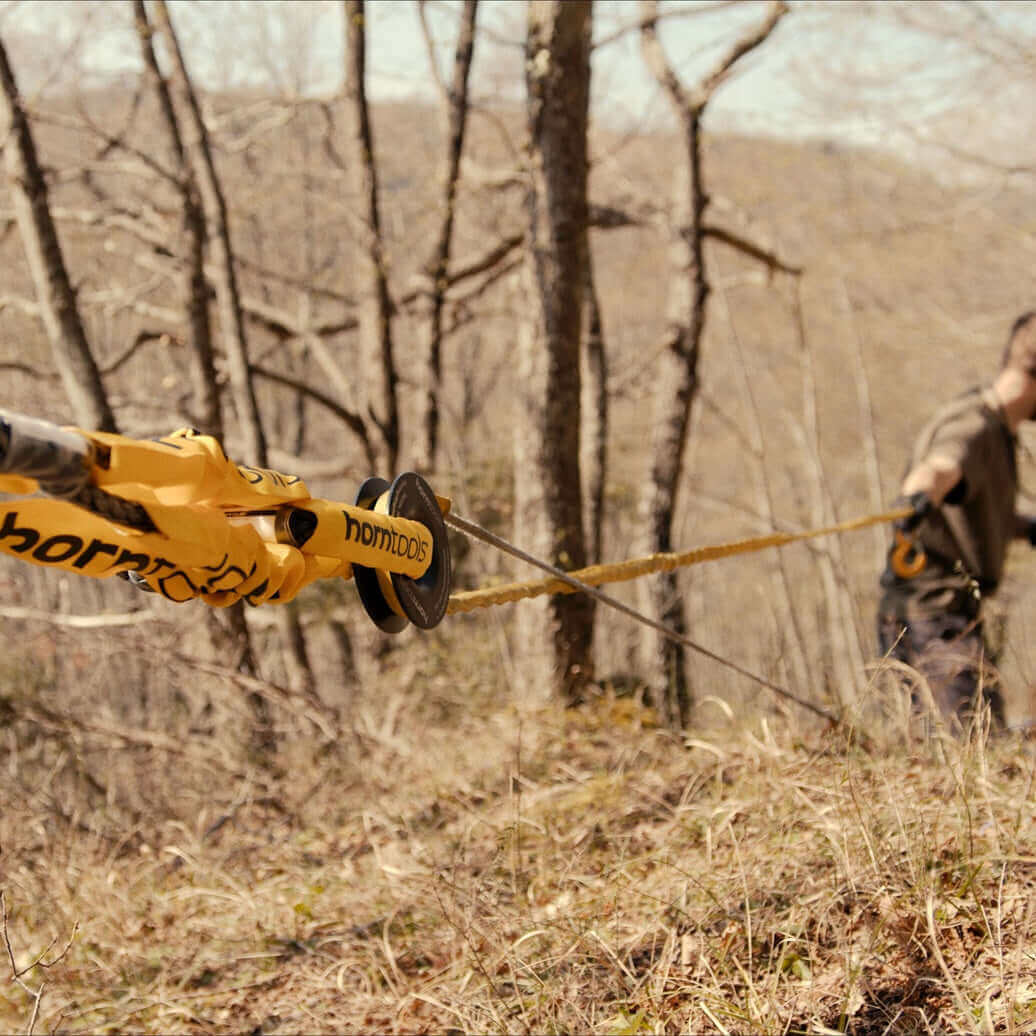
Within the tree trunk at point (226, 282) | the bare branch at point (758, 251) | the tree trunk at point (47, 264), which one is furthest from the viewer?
the bare branch at point (758, 251)

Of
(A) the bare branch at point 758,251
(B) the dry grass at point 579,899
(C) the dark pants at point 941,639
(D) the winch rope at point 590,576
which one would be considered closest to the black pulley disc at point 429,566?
(D) the winch rope at point 590,576

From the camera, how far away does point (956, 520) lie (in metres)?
4.05

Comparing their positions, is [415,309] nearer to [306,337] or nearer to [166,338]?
[306,337]

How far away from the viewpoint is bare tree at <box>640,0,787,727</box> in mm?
7191

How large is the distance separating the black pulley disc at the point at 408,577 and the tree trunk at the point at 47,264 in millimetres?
3861

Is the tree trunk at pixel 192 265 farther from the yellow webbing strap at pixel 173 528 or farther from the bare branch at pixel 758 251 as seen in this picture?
the yellow webbing strap at pixel 173 528

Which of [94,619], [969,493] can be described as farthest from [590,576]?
[94,619]

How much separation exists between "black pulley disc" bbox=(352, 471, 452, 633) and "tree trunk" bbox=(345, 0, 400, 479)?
552 centimetres

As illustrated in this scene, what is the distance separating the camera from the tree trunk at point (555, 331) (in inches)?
178

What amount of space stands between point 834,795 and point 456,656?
4.62 meters

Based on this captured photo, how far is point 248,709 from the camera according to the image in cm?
546

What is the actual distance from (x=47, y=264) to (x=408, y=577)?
4.29 meters

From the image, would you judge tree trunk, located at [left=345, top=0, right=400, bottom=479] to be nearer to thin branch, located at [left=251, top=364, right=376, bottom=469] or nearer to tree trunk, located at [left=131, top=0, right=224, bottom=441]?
thin branch, located at [left=251, top=364, right=376, bottom=469]

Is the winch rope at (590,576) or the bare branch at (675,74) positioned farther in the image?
the bare branch at (675,74)
